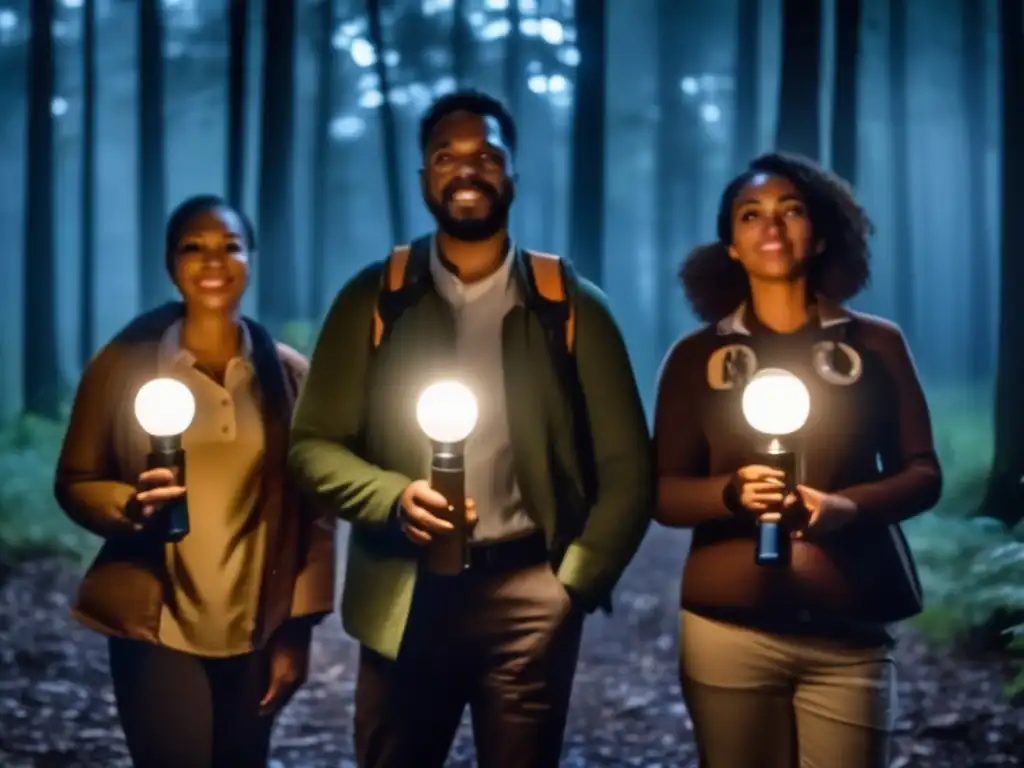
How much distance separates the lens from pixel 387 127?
3.19 metres

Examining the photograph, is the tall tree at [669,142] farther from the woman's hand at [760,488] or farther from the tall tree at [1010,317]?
the woman's hand at [760,488]

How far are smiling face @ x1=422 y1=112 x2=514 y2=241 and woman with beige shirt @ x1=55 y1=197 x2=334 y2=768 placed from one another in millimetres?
526

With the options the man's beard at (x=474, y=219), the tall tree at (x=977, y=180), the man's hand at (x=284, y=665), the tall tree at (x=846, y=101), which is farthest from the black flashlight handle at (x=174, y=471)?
the tall tree at (x=977, y=180)

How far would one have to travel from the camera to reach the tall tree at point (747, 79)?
307cm

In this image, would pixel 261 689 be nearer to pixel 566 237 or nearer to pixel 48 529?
pixel 48 529

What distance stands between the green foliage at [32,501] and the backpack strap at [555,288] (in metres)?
1.50

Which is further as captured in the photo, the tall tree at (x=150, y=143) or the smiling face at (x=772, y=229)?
the tall tree at (x=150, y=143)

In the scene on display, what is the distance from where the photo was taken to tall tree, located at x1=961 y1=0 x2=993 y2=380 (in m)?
3.04

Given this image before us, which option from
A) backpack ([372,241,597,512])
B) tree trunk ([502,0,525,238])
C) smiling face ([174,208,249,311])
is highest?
tree trunk ([502,0,525,238])

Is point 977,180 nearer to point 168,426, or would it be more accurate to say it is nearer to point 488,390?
point 488,390

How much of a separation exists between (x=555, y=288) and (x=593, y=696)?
130 cm

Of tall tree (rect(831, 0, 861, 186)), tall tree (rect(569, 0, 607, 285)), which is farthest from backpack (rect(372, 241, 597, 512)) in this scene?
tall tree (rect(831, 0, 861, 186))

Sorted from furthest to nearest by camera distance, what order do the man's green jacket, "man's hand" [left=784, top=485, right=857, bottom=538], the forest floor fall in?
1. the forest floor
2. the man's green jacket
3. "man's hand" [left=784, top=485, right=857, bottom=538]

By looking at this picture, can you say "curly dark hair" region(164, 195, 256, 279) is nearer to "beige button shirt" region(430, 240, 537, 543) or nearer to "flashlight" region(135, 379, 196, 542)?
"flashlight" region(135, 379, 196, 542)
